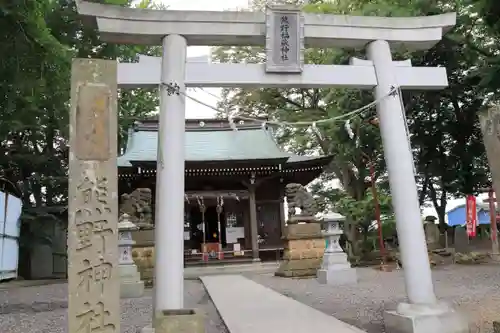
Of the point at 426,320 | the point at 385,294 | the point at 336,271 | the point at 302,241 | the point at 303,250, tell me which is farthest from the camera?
the point at 303,250

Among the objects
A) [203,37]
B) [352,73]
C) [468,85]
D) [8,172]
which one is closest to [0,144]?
[8,172]

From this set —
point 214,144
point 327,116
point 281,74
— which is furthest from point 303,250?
point 281,74

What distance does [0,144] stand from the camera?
632 inches

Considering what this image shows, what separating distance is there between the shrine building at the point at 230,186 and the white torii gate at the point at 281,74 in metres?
10.3

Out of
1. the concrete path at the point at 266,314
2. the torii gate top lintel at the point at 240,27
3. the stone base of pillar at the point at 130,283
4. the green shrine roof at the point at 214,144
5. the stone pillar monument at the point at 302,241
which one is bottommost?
the concrete path at the point at 266,314

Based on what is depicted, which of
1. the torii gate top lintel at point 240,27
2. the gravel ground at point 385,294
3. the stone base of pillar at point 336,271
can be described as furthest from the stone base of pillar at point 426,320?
the stone base of pillar at point 336,271

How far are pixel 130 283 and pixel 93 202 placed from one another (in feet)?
22.6

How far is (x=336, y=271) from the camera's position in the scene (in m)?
11.4

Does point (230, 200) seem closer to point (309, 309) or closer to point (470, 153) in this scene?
point (470, 153)

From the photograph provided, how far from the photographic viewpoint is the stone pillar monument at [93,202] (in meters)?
3.81

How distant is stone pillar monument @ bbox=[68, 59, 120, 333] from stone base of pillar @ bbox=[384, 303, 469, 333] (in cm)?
320

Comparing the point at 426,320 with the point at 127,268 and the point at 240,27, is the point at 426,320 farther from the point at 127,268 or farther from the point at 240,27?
the point at 127,268

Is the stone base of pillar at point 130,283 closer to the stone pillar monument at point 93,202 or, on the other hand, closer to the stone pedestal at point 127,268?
the stone pedestal at point 127,268

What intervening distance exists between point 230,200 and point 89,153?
14290 mm
